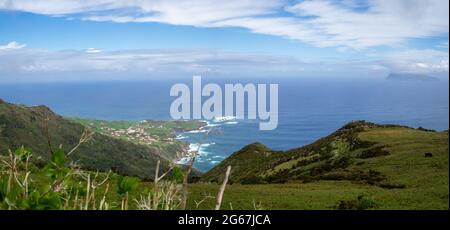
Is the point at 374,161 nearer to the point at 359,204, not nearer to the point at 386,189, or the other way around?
the point at 386,189

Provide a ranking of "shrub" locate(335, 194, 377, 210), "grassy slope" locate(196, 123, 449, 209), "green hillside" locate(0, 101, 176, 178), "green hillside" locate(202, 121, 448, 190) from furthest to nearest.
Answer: "green hillside" locate(0, 101, 176, 178), "green hillside" locate(202, 121, 448, 190), "grassy slope" locate(196, 123, 449, 209), "shrub" locate(335, 194, 377, 210)

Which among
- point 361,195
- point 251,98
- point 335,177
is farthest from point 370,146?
point 251,98

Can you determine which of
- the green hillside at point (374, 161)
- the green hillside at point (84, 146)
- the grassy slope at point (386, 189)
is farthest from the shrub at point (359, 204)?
the green hillside at point (84, 146)

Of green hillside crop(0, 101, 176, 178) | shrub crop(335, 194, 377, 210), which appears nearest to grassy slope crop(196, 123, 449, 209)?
shrub crop(335, 194, 377, 210)

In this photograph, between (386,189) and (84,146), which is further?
(84,146)

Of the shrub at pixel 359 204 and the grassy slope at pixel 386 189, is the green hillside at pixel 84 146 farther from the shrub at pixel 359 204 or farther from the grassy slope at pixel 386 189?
the shrub at pixel 359 204

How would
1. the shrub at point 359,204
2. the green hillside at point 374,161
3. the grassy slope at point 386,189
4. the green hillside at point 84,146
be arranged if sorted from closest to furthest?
the shrub at point 359,204 → the grassy slope at point 386,189 → the green hillside at point 374,161 → the green hillside at point 84,146

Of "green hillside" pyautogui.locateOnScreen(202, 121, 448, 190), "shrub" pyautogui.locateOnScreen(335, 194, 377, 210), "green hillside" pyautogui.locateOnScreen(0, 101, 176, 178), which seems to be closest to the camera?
"shrub" pyautogui.locateOnScreen(335, 194, 377, 210)

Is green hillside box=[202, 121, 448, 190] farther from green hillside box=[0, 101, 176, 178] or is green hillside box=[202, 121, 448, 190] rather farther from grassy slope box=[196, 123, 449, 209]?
green hillside box=[0, 101, 176, 178]

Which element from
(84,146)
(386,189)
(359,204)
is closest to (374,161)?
(386,189)

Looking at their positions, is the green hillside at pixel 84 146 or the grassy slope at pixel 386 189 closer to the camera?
the grassy slope at pixel 386 189

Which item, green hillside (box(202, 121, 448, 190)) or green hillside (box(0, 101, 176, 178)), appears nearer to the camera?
green hillside (box(202, 121, 448, 190))
